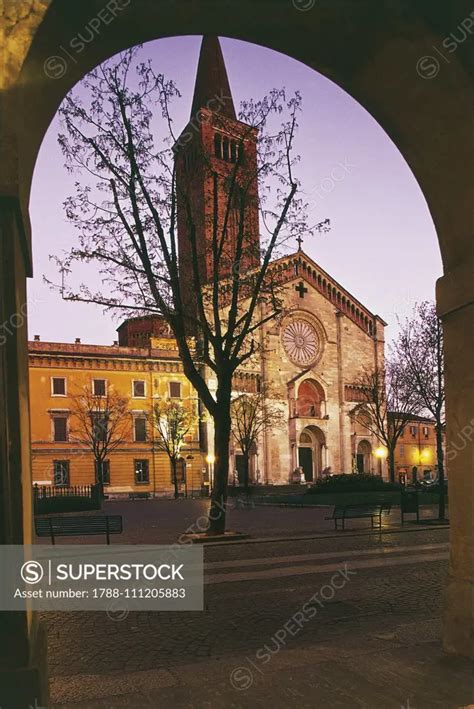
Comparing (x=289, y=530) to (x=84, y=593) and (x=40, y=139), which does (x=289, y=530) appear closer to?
(x=84, y=593)

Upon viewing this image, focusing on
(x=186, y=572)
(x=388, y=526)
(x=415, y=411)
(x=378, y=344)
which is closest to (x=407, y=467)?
(x=378, y=344)

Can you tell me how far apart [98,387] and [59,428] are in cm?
442

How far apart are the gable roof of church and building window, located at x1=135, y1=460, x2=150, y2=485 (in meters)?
22.0

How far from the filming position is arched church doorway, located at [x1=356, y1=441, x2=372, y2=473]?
59375 mm

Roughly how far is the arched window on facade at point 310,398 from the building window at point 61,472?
2211cm

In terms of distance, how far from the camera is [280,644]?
584 centimetres

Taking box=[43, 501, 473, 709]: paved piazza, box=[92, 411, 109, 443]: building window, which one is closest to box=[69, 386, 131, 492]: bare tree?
box=[92, 411, 109, 443]: building window

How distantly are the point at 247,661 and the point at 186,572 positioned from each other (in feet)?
19.6

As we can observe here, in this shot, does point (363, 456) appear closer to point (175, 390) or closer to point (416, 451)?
point (416, 451)

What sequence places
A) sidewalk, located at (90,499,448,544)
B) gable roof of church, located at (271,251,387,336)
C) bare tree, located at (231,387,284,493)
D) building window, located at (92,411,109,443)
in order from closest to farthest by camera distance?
1. sidewalk, located at (90,499,448,544)
2. bare tree, located at (231,387,284,493)
3. building window, located at (92,411,109,443)
4. gable roof of church, located at (271,251,387,336)

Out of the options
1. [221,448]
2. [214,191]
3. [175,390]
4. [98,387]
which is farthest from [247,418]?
[214,191]

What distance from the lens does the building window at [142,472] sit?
5012 centimetres

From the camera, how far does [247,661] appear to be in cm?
475

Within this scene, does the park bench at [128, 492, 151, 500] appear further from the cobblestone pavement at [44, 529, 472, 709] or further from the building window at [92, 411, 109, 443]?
the cobblestone pavement at [44, 529, 472, 709]
